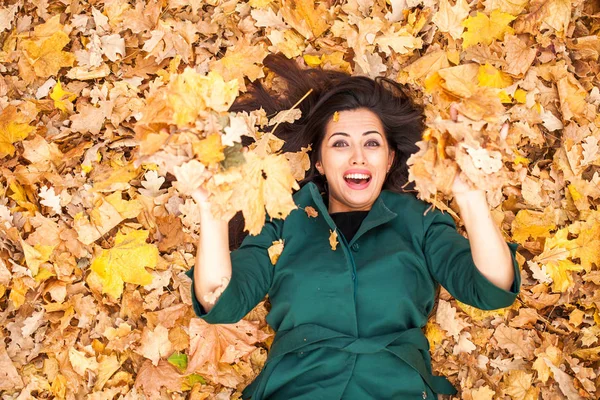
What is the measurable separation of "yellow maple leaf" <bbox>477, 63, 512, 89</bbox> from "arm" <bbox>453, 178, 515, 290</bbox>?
1.12 m

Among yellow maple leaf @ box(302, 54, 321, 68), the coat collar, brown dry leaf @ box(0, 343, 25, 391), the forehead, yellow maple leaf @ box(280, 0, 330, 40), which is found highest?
yellow maple leaf @ box(280, 0, 330, 40)

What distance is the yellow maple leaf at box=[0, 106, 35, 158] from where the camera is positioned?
9.86 ft

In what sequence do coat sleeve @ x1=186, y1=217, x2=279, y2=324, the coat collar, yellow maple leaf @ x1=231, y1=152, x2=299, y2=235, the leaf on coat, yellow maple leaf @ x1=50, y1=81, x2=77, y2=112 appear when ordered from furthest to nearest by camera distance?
yellow maple leaf @ x1=50, y1=81, x2=77, y2=112 < the leaf on coat < the coat collar < coat sleeve @ x1=186, y1=217, x2=279, y2=324 < yellow maple leaf @ x1=231, y1=152, x2=299, y2=235

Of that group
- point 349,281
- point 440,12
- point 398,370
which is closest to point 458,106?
point 349,281

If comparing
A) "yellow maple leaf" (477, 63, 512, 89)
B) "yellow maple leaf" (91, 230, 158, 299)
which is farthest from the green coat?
"yellow maple leaf" (477, 63, 512, 89)

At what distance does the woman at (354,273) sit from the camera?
2.15 meters

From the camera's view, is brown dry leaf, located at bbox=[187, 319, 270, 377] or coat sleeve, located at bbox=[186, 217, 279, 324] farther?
brown dry leaf, located at bbox=[187, 319, 270, 377]

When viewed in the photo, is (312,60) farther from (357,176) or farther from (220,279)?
(220,279)

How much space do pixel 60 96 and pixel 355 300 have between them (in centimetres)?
183

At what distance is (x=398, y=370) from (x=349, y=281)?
0.39 meters

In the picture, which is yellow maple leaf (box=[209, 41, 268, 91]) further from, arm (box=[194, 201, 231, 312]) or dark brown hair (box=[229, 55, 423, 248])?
arm (box=[194, 201, 231, 312])

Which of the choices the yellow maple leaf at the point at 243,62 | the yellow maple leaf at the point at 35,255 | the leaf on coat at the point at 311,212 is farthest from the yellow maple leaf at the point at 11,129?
the leaf on coat at the point at 311,212

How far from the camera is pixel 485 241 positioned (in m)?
2.09

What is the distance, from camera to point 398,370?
2.39 metres
